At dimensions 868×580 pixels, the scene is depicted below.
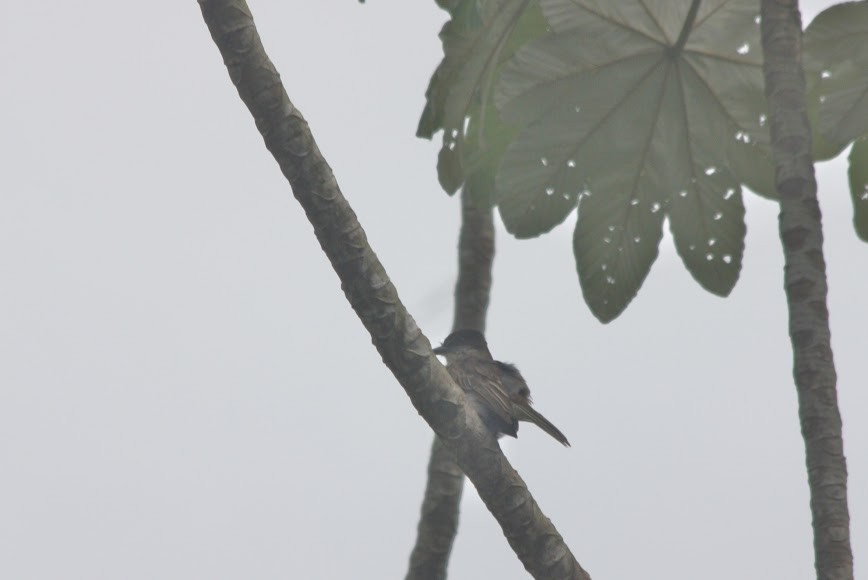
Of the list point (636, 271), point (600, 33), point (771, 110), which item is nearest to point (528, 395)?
point (636, 271)

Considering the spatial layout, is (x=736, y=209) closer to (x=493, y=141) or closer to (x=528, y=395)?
(x=493, y=141)

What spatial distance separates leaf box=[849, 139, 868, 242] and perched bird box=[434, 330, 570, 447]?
5.91ft

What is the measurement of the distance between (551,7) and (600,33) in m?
0.25

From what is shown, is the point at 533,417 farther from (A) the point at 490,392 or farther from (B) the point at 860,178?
(B) the point at 860,178

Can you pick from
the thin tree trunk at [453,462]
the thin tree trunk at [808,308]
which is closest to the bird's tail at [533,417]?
the thin tree trunk at [453,462]

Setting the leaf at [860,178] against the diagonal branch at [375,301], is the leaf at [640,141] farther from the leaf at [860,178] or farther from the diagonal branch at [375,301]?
the diagonal branch at [375,301]

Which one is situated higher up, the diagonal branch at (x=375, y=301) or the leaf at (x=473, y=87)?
the leaf at (x=473, y=87)

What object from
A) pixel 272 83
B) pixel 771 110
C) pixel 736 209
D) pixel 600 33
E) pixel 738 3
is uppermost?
pixel 738 3

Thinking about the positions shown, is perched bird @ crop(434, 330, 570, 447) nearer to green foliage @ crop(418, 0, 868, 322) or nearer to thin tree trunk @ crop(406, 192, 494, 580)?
thin tree trunk @ crop(406, 192, 494, 580)

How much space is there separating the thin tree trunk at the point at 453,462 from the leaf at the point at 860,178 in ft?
5.70

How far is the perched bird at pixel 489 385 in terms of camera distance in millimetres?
6340

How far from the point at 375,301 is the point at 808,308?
1.49 meters

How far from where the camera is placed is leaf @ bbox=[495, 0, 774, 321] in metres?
5.19

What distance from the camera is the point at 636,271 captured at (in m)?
5.29
